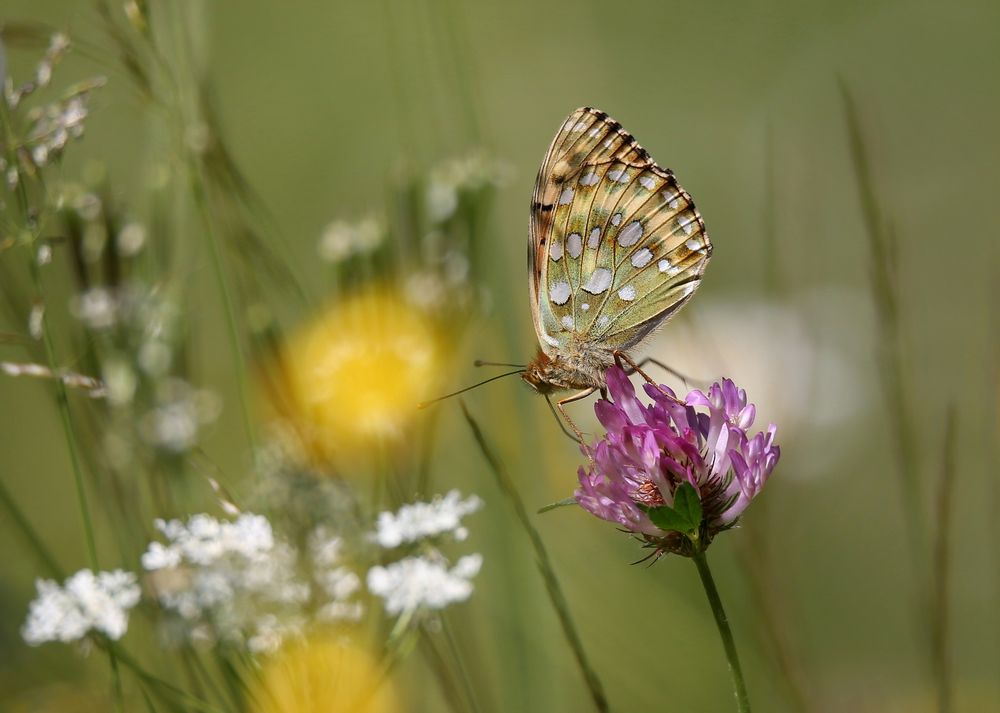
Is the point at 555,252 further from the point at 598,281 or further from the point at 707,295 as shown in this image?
the point at 707,295

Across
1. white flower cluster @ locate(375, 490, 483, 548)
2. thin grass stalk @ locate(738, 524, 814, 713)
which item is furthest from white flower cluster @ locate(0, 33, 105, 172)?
thin grass stalk @ locate(738, 524, 814, 713)

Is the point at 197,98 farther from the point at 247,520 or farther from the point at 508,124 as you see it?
the point at 508,124

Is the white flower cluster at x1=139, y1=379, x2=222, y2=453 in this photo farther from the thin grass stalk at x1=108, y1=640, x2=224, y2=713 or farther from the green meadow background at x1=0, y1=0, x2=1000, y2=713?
the thin grass stalk at x1=108, y1=640, x2=224, y2=713

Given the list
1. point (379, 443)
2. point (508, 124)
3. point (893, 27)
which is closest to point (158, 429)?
point (379, 443)

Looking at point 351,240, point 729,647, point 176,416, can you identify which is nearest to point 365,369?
point 351,240

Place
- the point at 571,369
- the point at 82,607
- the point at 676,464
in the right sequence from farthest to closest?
the point at 571,369, the point at 82,607, the point at 676,464
